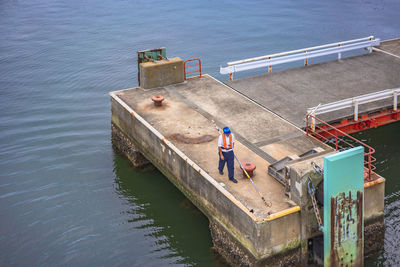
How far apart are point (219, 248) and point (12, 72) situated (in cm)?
2138

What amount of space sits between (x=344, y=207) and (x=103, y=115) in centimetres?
1618

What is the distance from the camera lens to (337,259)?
52.2 ft

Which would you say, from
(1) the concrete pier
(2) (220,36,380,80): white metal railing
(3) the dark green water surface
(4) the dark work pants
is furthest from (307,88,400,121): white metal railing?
(2) (220,36,380,80): white metal railing

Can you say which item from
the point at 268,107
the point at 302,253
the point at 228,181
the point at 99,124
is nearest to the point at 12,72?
the point at 99,124

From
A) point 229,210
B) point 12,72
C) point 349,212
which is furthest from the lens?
point 12,72

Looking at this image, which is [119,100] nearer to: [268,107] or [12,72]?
[268,107]

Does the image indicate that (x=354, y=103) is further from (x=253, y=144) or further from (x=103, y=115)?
(x=103, y=115)

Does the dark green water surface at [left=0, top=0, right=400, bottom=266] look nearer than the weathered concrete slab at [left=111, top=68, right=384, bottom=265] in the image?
No

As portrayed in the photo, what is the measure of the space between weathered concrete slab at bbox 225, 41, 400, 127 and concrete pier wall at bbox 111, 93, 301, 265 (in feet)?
16.4

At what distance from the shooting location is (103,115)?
28734 mm

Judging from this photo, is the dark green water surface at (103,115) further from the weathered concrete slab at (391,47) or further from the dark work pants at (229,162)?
the weathered concrete slab at (391,47)

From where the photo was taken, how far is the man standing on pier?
1645cm

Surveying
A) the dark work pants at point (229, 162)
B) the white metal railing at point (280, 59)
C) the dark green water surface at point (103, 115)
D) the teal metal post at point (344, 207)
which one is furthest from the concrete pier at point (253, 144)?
the dark green water surface at point (103, 115)

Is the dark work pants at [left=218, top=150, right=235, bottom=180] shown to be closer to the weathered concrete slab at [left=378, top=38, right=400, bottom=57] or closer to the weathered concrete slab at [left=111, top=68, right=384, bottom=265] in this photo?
the weathered concrete slab at [left=111, top=68, right=384, bottom=265]
